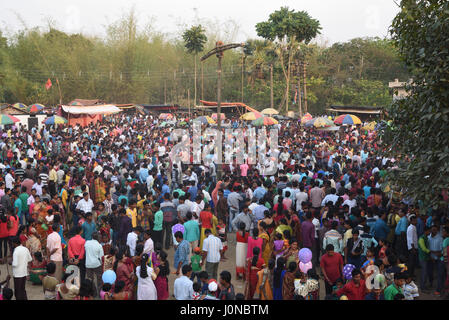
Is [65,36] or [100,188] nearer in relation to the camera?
[100,188]

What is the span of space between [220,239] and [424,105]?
412 cm

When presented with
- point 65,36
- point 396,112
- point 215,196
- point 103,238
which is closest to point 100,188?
point 215,196

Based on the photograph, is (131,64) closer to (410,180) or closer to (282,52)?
(282,52)

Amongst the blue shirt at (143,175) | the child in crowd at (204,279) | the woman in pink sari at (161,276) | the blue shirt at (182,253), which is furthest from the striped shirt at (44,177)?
the child in crowd at (204,279)

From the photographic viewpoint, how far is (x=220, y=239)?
860 cm

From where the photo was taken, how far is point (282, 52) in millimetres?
37250

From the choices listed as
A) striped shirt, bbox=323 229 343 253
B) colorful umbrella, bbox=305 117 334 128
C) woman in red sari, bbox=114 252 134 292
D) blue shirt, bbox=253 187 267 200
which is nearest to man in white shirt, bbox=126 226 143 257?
woman in red sari, bbox=114 252 134 292

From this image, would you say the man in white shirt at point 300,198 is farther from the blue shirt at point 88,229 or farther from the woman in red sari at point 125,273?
the woman in red sari at point 125,273

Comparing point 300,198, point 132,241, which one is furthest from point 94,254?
point 300,198

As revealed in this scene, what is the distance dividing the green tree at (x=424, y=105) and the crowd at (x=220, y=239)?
383 millimetres

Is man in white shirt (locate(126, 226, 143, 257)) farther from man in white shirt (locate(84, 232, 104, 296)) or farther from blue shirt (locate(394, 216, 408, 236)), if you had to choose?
blue shirt (locate(394, 216, 408, 236))

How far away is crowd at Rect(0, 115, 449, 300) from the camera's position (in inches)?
241

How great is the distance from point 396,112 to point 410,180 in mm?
1162

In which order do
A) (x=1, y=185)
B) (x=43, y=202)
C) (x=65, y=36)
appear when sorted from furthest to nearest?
(x=65, y=36)
(x=1, y=185)
(x=43, y=202)
